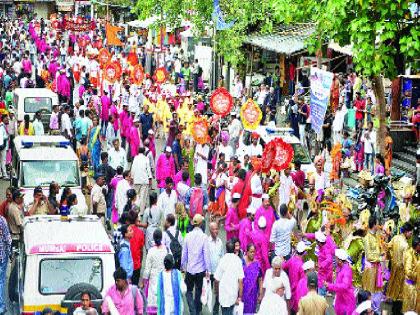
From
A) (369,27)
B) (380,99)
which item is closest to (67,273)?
(369,27)

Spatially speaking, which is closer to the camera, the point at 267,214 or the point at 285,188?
the point at 267,214

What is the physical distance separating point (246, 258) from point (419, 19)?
6.18m

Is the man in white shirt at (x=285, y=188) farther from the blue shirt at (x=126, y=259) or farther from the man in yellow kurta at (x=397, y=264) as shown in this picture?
the blue shirt at (x=126, y=259)

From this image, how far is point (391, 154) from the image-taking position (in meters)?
25.5

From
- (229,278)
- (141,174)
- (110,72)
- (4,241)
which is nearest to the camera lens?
(229,278)

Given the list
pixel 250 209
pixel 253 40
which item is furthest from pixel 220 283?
pixel 253 40

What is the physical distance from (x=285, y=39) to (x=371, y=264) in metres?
23.4

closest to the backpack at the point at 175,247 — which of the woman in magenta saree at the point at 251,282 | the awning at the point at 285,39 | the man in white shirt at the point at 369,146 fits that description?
the woman in magenta saree at the point at 251,282

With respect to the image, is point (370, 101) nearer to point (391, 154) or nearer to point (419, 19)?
point (391, 154)

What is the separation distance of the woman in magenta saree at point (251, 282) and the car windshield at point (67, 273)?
85.1 inches

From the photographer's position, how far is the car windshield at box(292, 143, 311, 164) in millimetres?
24734

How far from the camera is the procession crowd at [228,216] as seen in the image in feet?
46.6

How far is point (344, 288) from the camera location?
13.9 meters

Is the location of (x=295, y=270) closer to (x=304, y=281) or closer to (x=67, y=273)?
(x=304, y=281)
